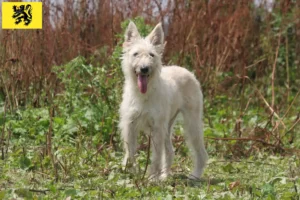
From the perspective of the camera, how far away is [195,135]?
Result: 812 cm

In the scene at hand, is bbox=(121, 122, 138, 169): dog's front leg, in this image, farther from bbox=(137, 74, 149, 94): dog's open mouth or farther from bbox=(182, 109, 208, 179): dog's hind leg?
bbox=(182, 109, 208, 179): dog's hind leg

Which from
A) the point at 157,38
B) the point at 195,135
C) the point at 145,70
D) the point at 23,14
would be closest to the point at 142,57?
the point at 145,70

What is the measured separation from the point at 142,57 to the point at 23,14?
350 centimetres

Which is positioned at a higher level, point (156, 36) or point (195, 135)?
point (156, 36)

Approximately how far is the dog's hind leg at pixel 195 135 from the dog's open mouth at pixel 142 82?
914mm

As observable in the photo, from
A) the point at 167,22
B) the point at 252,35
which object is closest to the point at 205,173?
the point at 167,22

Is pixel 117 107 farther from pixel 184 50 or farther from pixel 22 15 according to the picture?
pixel 184 50

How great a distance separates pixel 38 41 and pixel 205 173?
3.82 m

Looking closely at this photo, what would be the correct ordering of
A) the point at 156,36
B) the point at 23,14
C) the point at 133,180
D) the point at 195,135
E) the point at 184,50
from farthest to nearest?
the point at 184,50
the point at 23,14
the point at 195,135
the point at 156,36
the point at 133,180

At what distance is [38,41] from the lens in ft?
34.8

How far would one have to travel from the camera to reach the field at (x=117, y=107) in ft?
21.8

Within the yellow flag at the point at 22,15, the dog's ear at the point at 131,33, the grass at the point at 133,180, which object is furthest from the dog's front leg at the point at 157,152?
the yellow flag at the point at 22,15

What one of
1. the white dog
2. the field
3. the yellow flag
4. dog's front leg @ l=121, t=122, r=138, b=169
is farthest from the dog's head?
the yellow flag

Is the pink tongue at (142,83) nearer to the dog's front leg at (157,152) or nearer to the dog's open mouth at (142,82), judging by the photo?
the dog's open mouth at (142,82)
